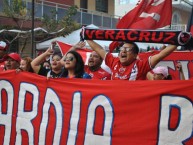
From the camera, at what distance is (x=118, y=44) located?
19.1ft

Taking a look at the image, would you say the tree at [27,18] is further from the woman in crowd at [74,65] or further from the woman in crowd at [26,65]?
the woman in crowd at [74,65]

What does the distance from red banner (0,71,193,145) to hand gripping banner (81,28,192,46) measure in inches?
21.7

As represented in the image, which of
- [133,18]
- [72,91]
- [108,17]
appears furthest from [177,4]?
[72,91]

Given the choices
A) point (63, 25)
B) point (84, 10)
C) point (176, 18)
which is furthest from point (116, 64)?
point (176, 18)

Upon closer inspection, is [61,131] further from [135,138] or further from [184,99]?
[184,99]

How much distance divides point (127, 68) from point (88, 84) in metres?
0.52

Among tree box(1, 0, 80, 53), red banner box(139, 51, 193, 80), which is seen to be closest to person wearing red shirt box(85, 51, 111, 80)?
red banner box(139, 51, 193, 80)

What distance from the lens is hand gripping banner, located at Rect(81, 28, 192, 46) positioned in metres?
Answer: 3.88

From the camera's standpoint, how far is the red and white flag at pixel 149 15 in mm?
6004

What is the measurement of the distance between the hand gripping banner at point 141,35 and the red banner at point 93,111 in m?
0.55

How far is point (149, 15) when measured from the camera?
237 inches

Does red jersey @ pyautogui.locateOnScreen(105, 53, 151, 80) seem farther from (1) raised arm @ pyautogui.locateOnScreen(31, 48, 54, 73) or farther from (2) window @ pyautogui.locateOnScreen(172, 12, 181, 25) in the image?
(2) window @ pyautogui.locateOnScreen(172, 12, 181, 25)

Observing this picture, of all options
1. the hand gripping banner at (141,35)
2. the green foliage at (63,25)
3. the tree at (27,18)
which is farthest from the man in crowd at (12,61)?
the green foliage at (63,25)

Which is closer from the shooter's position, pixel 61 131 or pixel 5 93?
pixel 61 131
